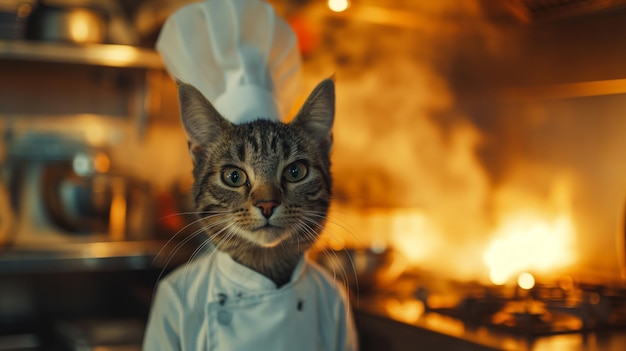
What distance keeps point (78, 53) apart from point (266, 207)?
1806 mm

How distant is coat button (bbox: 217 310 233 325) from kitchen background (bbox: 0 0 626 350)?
23.2 inches

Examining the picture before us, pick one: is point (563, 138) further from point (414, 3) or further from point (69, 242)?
point (69, 242)

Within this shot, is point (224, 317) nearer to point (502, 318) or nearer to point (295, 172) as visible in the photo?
point (295, 172)

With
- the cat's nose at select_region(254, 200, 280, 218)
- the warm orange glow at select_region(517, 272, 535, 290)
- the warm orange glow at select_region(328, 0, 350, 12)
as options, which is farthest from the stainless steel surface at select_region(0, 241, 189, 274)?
the cat's nose at select_region(254, 200, 280, 218)

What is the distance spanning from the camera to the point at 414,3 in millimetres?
2660

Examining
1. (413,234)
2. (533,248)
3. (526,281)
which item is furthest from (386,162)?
(526,281)

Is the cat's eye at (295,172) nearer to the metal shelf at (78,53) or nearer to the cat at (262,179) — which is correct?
the cat at (262,179)

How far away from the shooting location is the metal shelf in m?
2.55

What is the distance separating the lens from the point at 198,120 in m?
1.15

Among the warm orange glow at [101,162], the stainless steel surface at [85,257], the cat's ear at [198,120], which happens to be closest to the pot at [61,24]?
the warm orange glow at [101,162]

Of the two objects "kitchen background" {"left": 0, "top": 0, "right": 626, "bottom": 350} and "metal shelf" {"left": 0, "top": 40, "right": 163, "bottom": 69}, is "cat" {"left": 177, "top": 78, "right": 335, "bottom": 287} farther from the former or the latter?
"metal shelf" {"left": 0, "top": 40, "right": 163, "bottom": 69}

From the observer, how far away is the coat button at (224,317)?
1.12 meters

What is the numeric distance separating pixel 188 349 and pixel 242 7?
0.60 m

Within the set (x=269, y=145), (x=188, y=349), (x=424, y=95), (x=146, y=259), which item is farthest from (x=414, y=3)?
(x=188, y=349)
